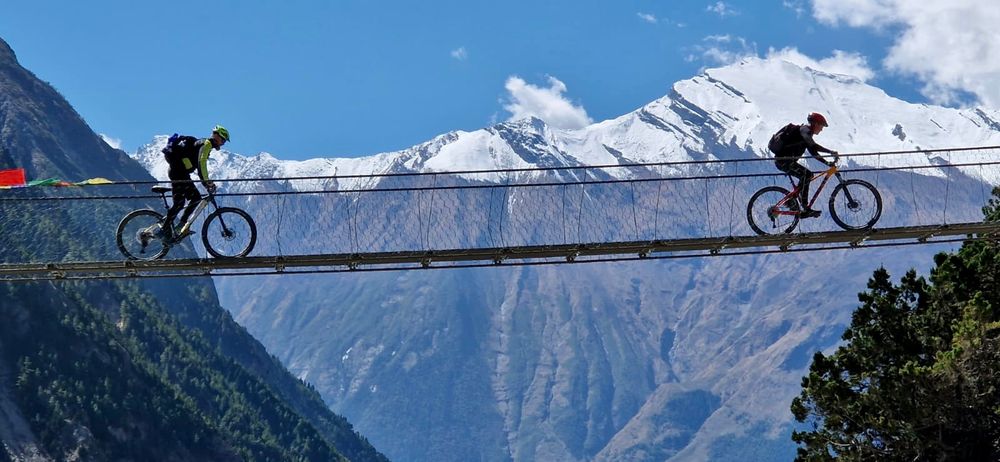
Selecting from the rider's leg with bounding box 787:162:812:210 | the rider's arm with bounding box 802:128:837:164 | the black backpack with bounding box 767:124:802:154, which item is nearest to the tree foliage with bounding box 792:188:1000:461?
the rider's leg with bounding box 787:162:812:210

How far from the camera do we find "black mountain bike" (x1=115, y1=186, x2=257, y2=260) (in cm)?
3481

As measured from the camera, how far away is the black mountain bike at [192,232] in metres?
34.8

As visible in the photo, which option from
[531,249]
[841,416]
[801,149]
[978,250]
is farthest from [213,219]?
[978,250]

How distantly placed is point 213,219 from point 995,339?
21994 millimetres

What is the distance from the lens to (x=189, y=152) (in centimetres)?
3397

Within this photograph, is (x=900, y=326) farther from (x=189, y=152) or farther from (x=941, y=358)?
(x=189, y=152)

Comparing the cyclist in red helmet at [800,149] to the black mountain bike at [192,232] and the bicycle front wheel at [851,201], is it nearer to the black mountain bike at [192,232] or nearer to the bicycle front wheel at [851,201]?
the bicycle front wheel at [851,201]

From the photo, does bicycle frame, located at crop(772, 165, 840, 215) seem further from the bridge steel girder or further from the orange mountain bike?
the bridge steel girder

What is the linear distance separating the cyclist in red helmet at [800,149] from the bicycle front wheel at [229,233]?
13629 millimetres

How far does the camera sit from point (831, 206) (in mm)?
37094

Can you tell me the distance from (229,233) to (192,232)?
2.10 metres

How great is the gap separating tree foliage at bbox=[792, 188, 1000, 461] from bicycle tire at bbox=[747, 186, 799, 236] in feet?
21.0

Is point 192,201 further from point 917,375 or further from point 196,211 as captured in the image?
point 917,375

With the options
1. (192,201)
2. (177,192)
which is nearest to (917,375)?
(192,201)
